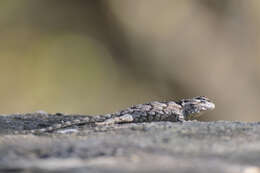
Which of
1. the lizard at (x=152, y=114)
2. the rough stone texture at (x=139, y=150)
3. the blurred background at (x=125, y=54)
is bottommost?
the rough stone texture at (x=139, y=150)

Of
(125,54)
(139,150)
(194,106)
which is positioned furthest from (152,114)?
(125,54)

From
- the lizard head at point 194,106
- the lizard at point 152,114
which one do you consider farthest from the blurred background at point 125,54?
the lizard at point 152,114

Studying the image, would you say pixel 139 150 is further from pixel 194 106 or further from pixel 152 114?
pixel 194 106

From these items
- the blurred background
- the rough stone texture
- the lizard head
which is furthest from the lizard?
the blurred background

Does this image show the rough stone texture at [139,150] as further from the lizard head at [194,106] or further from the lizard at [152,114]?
the lizard head at [194,106]

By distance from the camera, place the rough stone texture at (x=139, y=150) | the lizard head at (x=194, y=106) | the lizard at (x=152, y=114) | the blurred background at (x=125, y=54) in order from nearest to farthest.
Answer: the rough stone texture at (x=139, y=150) < the lizard at (x=152, y=114) < the lizard head at (x=194, y=106) < the blurred background at (x=125, y=54)

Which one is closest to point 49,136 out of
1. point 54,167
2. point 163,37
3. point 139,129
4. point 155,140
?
point 139,129
